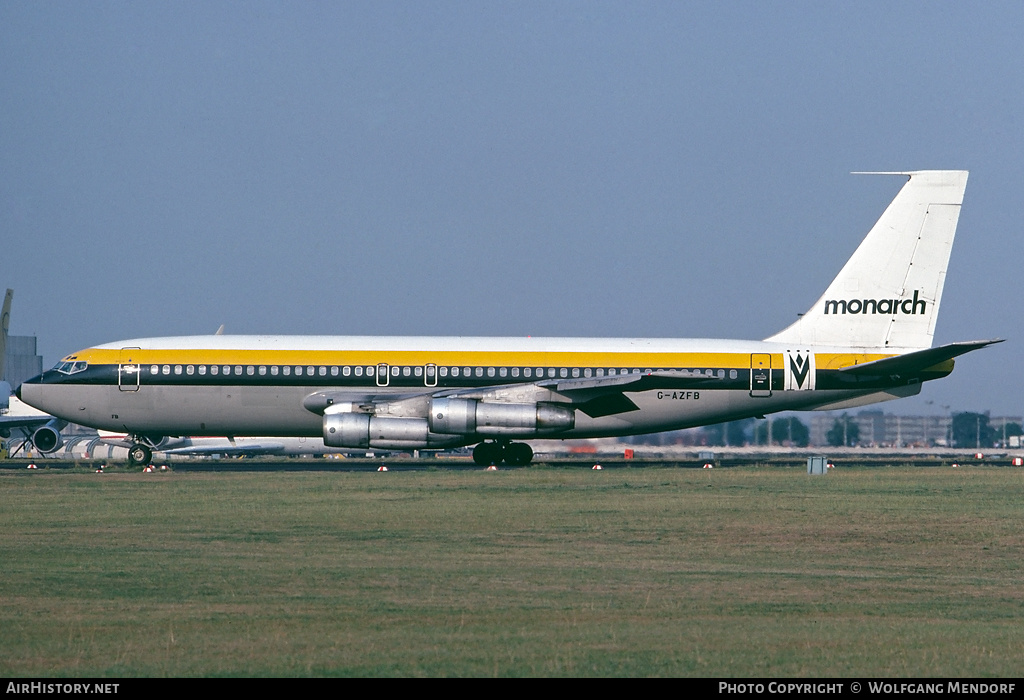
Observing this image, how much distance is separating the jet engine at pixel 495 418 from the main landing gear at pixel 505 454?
214 centimetres

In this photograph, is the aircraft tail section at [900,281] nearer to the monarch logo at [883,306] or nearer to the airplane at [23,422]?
the monarch logo at [883,306]

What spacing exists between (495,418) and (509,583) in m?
25.1

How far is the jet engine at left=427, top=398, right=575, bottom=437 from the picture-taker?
1644 inches

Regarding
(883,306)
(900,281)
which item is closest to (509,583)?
(883,306)

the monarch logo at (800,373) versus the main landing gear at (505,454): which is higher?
the monarch logo at (800,373)

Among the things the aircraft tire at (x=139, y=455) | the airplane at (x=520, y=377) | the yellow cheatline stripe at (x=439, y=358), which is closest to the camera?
the airplane at (x=520, y=377)

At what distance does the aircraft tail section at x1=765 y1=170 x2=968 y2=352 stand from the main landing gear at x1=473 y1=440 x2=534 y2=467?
10.4 metres

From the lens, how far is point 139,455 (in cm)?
4484

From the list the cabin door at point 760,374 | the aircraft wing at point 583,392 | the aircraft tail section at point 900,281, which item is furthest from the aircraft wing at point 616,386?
the aircraft tail section at point 900,281

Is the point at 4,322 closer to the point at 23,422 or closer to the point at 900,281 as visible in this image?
the point at 23,422

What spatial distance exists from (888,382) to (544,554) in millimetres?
27811

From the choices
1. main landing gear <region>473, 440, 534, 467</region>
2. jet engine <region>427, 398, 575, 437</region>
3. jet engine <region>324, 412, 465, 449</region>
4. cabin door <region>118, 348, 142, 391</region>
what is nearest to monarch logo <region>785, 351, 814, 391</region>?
jet engine <region>427, 398, 575, 437</region>

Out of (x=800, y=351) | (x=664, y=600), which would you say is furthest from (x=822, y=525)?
(x=800, y=351)

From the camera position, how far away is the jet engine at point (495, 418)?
41750mm
